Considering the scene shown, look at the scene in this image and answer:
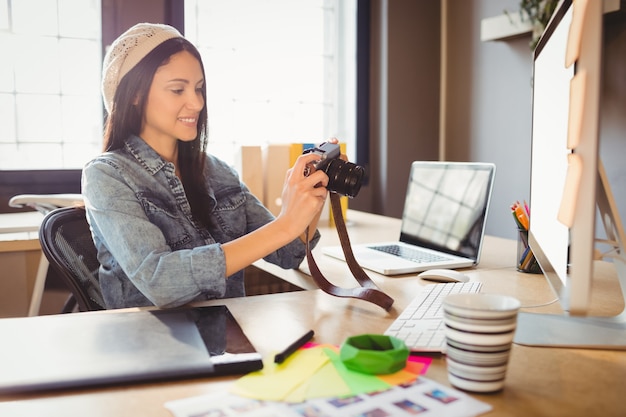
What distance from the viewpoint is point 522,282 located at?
1217 mm

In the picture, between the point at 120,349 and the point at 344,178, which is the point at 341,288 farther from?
the point at 120,349

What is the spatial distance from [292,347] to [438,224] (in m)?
0.85

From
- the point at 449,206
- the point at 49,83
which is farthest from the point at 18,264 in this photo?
the point at 449,206

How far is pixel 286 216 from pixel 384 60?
2.14 meters

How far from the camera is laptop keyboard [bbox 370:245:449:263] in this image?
56.4 inches

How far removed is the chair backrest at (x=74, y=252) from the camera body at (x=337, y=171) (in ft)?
1.75

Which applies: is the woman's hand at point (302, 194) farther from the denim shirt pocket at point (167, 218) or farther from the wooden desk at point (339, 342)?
the denim shirt pocket at point (167, 218)

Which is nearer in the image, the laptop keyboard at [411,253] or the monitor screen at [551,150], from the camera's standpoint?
the monitor screen at [551,150]

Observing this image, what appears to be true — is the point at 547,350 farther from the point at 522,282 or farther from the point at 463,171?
the point at 463,171

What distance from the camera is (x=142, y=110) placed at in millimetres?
1309

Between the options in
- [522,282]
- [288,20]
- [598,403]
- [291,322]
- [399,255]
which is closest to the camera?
[598,403]

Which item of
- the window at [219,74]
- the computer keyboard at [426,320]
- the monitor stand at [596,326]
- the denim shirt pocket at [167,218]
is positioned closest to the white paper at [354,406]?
the computer keyboard at [426,320]

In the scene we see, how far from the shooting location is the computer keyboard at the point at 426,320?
31.3 inches

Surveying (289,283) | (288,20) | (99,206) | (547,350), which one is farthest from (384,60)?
(547,350)
